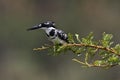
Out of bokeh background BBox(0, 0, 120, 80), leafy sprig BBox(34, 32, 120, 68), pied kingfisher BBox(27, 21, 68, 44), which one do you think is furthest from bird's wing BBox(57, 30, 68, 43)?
bokeh background BBox(0, 0, 120, 80)

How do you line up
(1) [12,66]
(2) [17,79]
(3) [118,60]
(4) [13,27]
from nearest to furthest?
(3) [118,60]
(2) [17,79]
(1) [12,66]
(4) [13,27]

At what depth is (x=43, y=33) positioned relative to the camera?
66.9 feet

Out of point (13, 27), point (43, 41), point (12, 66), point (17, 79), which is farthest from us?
point (13, 27)

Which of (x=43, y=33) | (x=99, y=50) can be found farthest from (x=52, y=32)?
(x=43, y=33)

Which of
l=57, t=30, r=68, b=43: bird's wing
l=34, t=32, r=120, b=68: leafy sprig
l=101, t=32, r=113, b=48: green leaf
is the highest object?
l=101, t=32, r=113, b=48: green leaf

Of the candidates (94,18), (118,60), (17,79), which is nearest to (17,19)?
(94,18)

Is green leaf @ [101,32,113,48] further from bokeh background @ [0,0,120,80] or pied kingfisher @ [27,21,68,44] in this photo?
bokeh background @ [0,0,120,80]

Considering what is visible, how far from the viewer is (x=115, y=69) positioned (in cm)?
1814

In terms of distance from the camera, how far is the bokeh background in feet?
59.8

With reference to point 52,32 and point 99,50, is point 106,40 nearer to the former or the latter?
point 99,50

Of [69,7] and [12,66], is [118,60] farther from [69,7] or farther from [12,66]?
[69,7]

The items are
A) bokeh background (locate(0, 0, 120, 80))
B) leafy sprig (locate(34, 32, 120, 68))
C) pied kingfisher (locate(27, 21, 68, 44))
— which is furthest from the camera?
bokeh background (locate(0, 0, 120, 80))

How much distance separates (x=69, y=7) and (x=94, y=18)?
4.61ft

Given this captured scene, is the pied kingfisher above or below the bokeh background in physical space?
above
